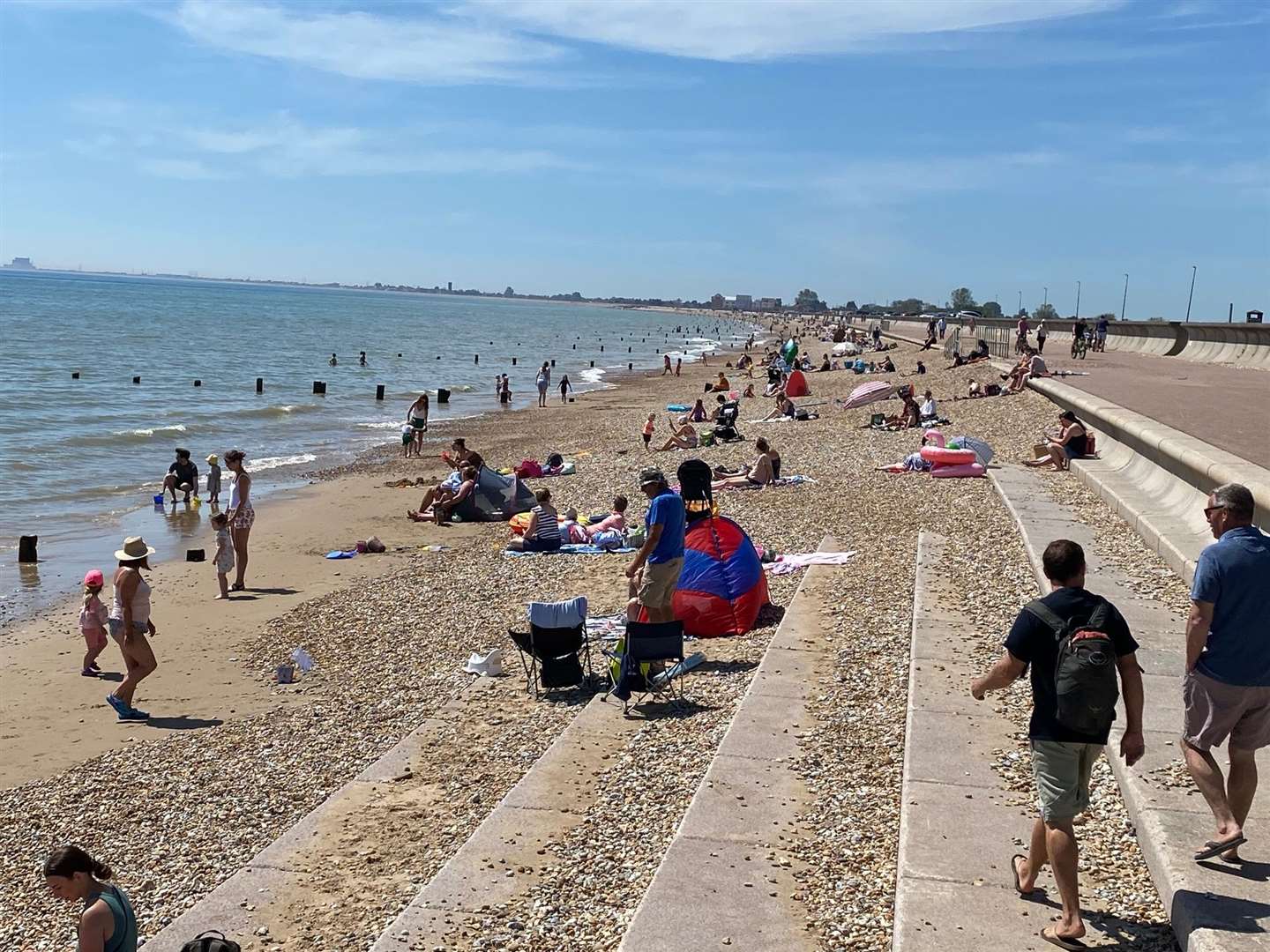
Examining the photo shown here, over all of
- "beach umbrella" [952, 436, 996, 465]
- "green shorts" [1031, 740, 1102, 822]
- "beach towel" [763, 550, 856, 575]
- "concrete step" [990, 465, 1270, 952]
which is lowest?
"beach towel" [763, 550, 856, 575]

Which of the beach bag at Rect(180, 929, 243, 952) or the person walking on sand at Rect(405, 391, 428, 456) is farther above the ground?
the beach bag at Rect(180, 929, 243, 952)

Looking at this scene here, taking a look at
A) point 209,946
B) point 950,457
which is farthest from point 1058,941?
point 950,457

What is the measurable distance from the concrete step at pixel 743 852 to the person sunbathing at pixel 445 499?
1062 centimetres

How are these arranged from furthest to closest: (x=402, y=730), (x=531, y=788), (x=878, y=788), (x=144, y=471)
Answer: (x=144, y=471) → (x=402, y=730) → (x=531, y=788) → (x=878, y=788)

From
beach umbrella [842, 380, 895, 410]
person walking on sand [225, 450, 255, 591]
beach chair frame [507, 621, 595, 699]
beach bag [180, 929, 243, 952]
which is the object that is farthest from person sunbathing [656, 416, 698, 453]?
beach bag [180, 929, 243, 952]

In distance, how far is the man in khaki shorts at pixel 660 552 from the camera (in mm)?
8961

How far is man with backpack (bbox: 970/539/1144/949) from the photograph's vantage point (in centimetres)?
429

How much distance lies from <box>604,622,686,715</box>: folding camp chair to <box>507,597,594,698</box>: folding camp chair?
0.65 metres

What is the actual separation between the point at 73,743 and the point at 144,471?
1710cm

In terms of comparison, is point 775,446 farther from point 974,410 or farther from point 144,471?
point 144,471

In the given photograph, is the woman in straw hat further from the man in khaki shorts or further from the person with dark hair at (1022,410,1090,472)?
the person with dark hair at (1022,410,1090,472)

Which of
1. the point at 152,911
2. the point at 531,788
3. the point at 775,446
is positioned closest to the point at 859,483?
the point at 775,446

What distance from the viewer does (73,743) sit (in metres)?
9.10

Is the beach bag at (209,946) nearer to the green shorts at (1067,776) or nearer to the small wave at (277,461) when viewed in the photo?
the green shorts at (1067,776)
